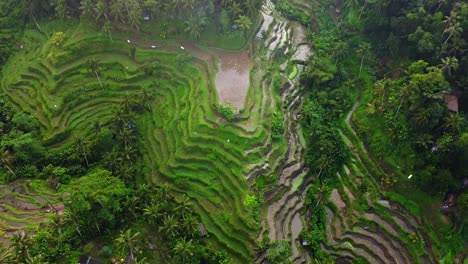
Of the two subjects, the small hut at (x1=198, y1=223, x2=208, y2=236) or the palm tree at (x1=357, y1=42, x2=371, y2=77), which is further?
the palm tree at (x1=357, y1=42, x2=371, y2=77)

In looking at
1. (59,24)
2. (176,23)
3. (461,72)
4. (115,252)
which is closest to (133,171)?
(115,252)

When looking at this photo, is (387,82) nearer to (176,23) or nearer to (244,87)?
(244,87)

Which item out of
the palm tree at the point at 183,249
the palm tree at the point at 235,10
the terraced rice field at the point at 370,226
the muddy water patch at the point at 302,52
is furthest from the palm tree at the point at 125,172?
the muddy water patch at the point at 302,52

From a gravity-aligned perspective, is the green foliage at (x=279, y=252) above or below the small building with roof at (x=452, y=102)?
below

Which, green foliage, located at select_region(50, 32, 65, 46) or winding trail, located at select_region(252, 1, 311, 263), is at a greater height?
green foliage, located at select_region(50, 32, 65, 46)

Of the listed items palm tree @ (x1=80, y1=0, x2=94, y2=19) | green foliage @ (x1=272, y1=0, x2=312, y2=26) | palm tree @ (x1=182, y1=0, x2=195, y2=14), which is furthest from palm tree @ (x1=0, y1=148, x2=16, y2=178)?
green foliage @ (x1=272, y1=0, x2=312, y2=26)

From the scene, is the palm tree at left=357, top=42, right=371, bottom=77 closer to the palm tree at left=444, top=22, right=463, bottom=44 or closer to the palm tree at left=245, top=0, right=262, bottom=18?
the palm tree at left=444, top=22, right=463, bottom=44

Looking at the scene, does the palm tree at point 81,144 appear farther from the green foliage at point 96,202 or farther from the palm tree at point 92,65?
the palm tree at point 92,65
